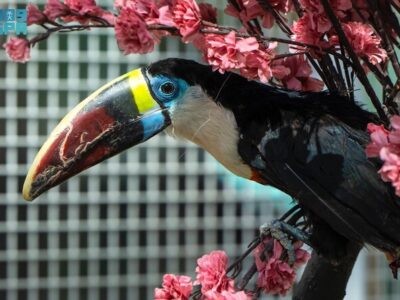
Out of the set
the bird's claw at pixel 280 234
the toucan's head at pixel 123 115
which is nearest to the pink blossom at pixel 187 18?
the toucan's head at pixel 123 115

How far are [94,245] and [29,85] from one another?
0.59 m

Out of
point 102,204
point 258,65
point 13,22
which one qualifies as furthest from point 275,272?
point 102,204

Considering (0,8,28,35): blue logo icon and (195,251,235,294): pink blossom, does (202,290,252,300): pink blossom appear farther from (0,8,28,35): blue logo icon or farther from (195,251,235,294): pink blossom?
(0,8,28,35): blue logo icon

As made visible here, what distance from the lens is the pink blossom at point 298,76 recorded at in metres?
1.01

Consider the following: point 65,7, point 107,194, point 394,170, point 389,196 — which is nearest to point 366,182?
point 389,196

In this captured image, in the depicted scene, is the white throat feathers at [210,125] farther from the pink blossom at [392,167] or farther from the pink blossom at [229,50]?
the pink blossom at [392,167]

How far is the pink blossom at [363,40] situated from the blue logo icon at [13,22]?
1.36 feet

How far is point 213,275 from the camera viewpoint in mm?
926

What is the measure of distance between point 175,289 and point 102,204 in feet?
6.88

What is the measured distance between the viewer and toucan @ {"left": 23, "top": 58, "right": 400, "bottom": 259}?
37.0 inches

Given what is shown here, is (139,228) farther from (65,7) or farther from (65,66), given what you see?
(65,7)

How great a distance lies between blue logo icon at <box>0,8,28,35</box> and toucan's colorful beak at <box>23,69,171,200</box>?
7.1 inches

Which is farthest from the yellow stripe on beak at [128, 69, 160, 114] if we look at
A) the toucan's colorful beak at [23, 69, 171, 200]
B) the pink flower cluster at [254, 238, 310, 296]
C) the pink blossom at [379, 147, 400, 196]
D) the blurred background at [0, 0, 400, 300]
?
the blurred background at [0, 0, 400, 300]

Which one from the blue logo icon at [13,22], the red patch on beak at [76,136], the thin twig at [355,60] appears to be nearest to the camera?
the thin twig at [355,60]
